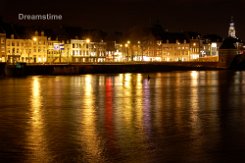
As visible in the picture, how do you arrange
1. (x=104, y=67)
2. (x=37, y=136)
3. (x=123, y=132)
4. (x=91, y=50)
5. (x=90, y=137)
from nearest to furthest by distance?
(x=90, y=137), (x=37, y=136), (x=123, y=132), (x=104, y=67), (x=91, y=50)

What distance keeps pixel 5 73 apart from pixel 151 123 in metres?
68.7

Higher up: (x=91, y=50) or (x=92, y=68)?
(x=91, y=50)

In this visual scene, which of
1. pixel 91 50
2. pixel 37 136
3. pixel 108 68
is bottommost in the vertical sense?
pixel 37 136

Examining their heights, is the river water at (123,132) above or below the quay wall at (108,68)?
below

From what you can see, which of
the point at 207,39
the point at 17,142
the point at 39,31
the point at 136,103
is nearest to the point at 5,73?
the point at 39,31

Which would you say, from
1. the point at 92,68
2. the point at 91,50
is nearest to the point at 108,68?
the point at 92,68

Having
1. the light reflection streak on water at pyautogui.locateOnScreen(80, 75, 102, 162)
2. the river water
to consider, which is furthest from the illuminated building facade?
the light reflection streak on water at pyautogui.locateOnScreen(80, 75, 102, 162)

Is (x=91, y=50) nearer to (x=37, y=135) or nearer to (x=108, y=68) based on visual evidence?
(x=108, y=68)

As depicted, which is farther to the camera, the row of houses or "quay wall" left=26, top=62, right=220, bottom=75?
the row of houses

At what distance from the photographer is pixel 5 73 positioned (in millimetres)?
89375

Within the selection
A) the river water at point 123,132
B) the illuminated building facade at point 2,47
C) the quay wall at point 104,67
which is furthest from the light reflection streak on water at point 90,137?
the illuminated building facade at point 2,47

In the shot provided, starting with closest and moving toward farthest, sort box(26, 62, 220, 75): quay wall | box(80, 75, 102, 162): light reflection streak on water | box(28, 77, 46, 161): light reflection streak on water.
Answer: box(80, 75, 102, 162): light reflection streak on water
box(28, 77, 46, 161): light reflection streak on water
box(26, 62, 220, 75): quay wall

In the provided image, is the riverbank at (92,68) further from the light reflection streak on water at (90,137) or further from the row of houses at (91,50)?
the light reflection streak on water at (90,137)

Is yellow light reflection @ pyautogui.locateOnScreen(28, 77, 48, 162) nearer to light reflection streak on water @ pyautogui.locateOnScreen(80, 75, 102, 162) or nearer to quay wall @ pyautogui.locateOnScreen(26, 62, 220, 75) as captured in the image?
light reflection streak on water @ pyautogui.locateOnScreen(80, 75, 102, 162)
